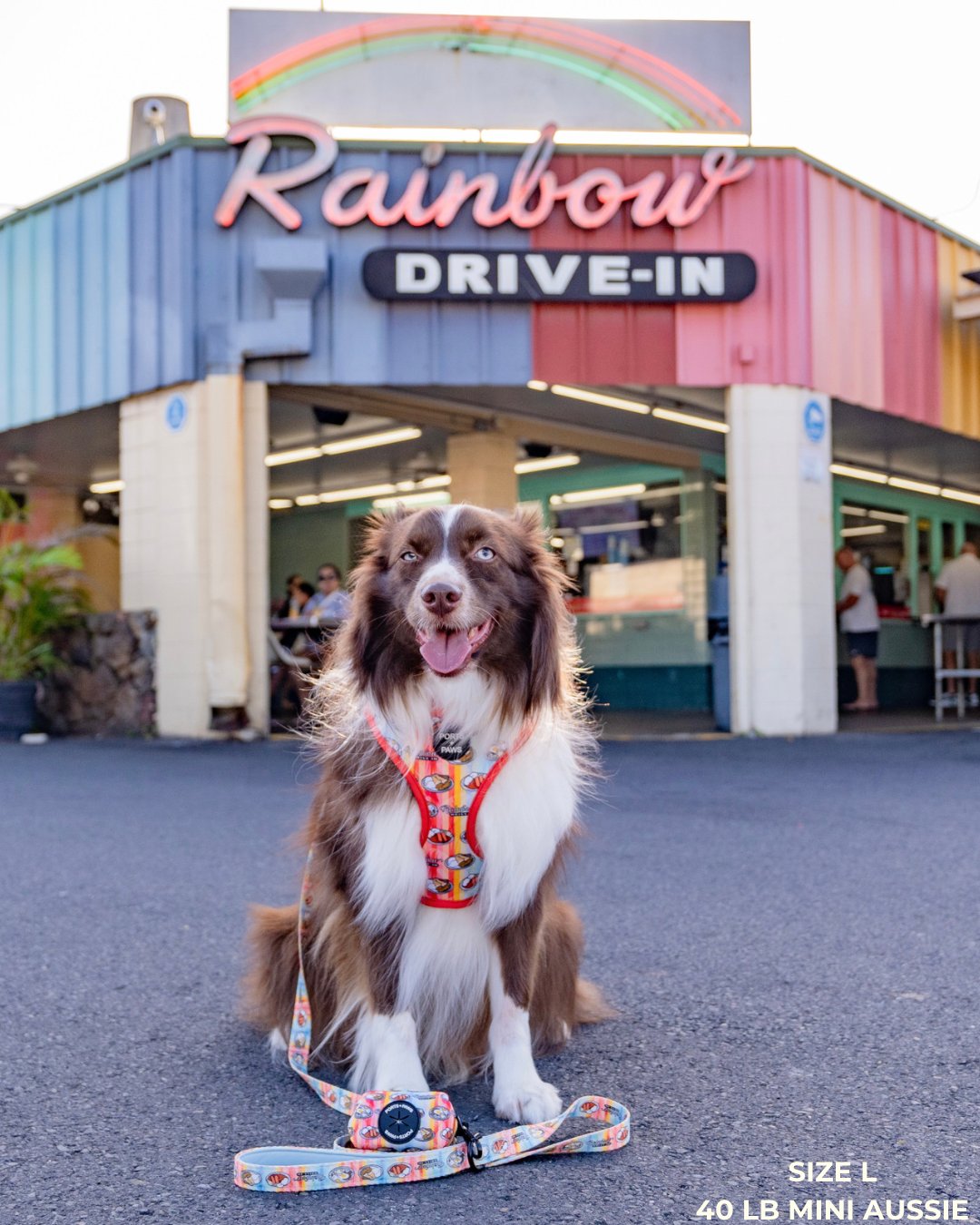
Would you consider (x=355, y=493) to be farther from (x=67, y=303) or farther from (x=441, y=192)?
(x=441, y=192)

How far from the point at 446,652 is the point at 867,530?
17.9 metres

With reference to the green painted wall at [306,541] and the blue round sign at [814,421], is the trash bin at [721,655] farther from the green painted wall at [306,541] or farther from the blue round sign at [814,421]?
the green painted wall at [306,541]

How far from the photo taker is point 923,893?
184 inches

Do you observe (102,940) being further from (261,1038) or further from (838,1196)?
(838,1196)

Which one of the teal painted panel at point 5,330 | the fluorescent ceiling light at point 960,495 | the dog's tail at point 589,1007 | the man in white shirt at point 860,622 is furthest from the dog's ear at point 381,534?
the fluorescent ceiling light at point 960,495

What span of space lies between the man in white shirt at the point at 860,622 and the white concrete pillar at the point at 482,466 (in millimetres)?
4514

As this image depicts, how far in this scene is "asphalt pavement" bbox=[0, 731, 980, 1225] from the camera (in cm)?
211

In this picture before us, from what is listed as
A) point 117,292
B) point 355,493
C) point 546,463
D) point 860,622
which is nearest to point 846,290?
point 860,622

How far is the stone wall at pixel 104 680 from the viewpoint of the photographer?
11.5 m

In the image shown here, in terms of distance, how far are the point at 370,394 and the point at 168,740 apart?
4.21m

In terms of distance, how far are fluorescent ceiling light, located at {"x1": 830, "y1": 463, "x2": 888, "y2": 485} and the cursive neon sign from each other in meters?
7.22

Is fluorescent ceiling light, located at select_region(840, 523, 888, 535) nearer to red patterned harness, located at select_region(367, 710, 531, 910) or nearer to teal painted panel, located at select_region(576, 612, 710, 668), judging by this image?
teal painted panel, located at select_region(576, 612, 710, 668)

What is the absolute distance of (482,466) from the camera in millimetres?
14219

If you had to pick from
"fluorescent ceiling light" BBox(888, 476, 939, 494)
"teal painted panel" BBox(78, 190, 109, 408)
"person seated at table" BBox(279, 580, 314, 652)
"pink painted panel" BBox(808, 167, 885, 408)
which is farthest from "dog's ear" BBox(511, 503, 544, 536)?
"fluorescent ceiling light" BBox(888, 476, 939, 494)
